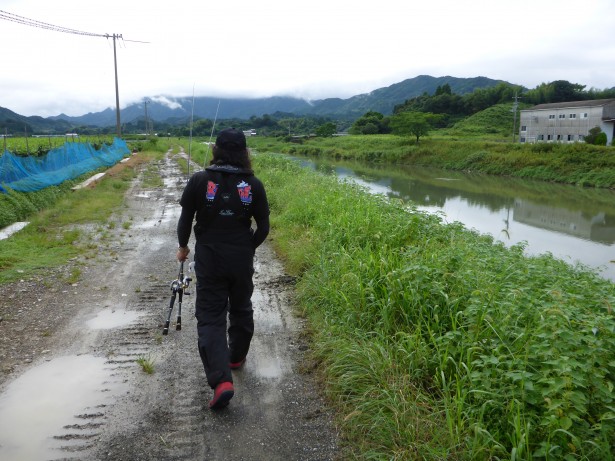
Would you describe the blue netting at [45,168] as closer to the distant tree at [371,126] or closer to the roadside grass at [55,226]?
the roadside grass at [55,226]

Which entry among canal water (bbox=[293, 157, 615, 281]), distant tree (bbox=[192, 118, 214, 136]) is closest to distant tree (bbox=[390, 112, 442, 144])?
canal water (bbox=[293, 157, 615, 281])

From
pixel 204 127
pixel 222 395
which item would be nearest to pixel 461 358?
pixel 222 395

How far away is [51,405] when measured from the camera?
3.05m

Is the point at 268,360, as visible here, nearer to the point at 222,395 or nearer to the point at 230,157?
the point at 222,395

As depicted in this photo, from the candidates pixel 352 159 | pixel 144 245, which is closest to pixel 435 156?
pixel 352 159

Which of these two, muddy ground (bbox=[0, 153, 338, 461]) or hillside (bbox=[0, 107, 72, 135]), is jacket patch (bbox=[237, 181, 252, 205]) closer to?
muddy ground (bbox=[0, 153, 338, 461])

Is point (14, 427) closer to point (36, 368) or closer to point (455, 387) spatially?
point (36, 368)

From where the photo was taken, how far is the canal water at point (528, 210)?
11633mm

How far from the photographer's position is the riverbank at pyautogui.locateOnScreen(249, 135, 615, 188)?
85.3 ft

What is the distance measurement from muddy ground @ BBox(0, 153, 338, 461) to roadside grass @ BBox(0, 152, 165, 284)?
59cm

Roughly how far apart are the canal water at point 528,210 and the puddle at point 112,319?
548 cm

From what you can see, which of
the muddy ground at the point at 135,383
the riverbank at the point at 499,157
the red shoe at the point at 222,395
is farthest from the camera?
the riverbank at the point at 499,157

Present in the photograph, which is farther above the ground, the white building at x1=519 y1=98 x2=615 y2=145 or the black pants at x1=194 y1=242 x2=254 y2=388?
the white building at x1=519 y1=98 x2=615 y2=145

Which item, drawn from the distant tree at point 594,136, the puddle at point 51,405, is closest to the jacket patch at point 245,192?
the puddle at point 51,405
